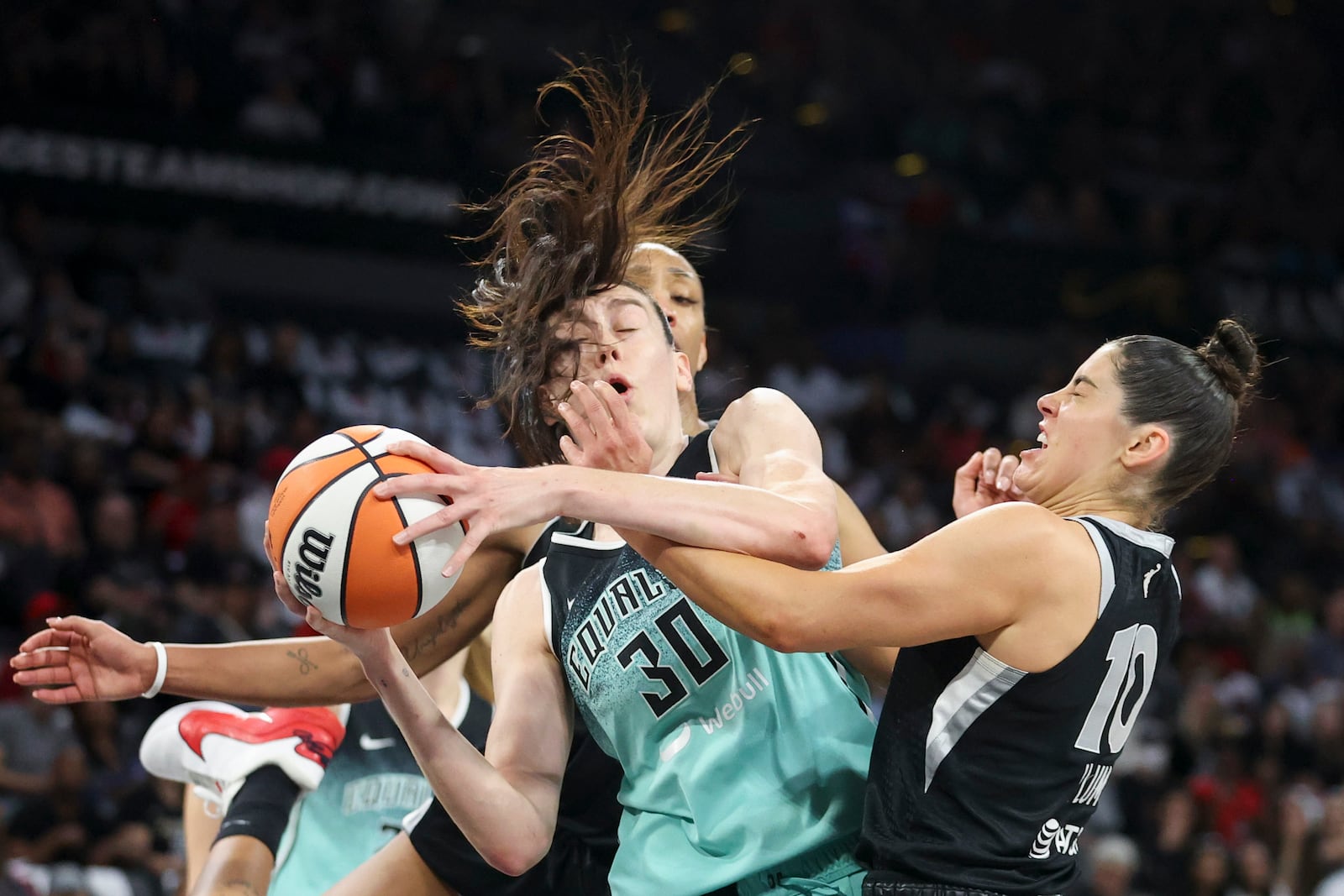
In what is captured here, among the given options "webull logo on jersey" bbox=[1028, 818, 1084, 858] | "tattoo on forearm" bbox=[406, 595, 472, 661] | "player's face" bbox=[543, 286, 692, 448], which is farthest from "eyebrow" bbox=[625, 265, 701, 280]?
"webull logo on jersey" bbox=[1028, 818, 1084, 858]

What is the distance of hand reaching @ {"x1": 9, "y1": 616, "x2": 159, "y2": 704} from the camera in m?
3.17

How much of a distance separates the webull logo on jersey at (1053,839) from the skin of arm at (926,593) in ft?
1.18

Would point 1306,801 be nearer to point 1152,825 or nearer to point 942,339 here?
point 1152,825

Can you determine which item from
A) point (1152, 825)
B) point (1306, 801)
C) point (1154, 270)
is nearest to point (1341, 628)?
point (1306, 801)

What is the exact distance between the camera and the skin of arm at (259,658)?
3.21 meters

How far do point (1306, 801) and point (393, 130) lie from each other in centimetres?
934

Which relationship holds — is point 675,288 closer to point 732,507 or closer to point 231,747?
point 732,507

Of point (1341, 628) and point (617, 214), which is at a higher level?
point (617, 214)

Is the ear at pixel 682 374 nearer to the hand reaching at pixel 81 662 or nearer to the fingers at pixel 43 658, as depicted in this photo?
the hand reaching at pixel 81 662

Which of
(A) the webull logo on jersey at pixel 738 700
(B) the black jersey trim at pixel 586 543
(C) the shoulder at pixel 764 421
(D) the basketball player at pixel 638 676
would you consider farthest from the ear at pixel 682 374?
(A) the webull logo on jersey at pixel 738 700

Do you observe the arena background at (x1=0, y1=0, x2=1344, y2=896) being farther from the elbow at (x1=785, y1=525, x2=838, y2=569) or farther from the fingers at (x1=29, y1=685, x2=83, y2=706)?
the elbow at (x1=785, y1=525, x2=838, y2=569)

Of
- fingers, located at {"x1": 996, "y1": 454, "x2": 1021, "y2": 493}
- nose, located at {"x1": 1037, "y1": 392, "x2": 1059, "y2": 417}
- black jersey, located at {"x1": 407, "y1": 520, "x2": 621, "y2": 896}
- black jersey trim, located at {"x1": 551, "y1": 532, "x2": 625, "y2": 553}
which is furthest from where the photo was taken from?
black jersey, located at {"x1": 407, "y1": 520, "x2": 621, "y2": 896}

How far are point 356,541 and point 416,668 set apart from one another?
1.34 m

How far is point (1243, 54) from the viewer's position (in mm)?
19844
